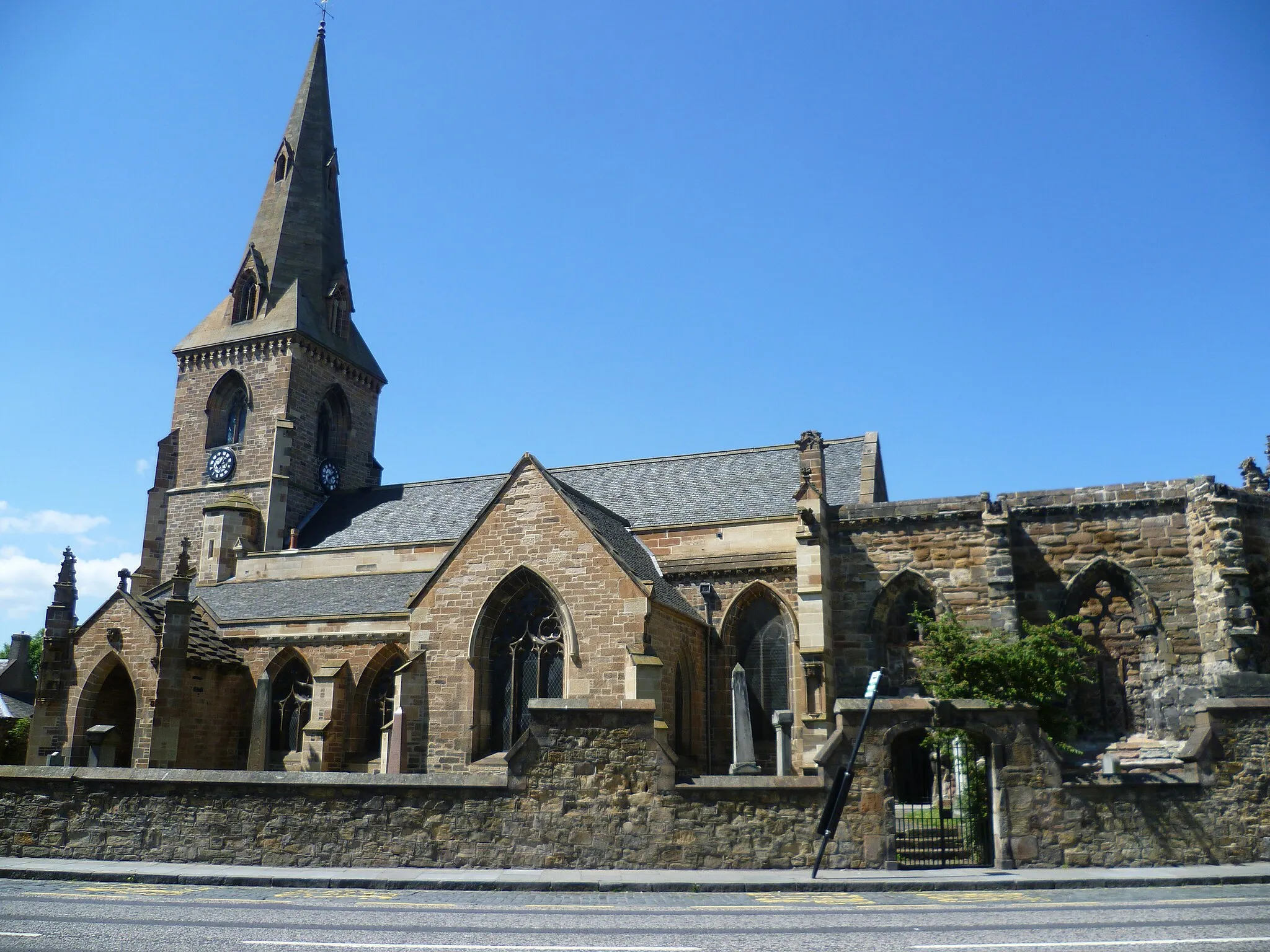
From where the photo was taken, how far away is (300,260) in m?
46.5

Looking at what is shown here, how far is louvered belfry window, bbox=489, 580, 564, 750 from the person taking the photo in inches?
941

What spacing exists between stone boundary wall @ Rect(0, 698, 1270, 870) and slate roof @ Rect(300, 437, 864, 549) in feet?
46.8

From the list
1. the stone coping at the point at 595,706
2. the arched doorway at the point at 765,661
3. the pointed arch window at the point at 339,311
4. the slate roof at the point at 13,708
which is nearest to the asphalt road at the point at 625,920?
the stone coping at the point at 595,706

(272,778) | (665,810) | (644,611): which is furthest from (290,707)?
(665,810)

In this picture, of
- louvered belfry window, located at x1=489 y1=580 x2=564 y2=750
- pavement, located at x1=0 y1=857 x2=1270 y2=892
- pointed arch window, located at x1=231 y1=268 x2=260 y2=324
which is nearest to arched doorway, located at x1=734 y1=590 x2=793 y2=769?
louvered belfry window, located at x1=489 y1=580 x2=564 y2=750

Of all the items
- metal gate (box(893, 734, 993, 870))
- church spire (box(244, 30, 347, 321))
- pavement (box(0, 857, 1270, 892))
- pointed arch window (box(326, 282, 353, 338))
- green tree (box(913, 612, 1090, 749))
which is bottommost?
pavement (box(0, 857, 1270, 892))

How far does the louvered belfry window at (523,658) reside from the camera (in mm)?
23906

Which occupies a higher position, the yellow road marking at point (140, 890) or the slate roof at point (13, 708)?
the slate roof at point (13, 708)

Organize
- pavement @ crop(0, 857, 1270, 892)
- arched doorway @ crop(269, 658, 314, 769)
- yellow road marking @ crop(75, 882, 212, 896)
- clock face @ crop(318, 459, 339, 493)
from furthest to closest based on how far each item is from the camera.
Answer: clock face @ crop(318, 459, 339, 493), arched doorway @ crop(269, 658, 314, 769), pavement @ crop(0, 857, 1270, 892), yellow road marking @ crop(75, 882, 212, 896)

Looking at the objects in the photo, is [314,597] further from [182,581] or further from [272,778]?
[272,778]

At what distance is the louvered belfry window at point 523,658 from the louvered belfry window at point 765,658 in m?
5.25

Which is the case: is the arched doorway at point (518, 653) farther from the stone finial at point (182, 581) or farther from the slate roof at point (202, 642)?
the slate roof at point (202, 642)

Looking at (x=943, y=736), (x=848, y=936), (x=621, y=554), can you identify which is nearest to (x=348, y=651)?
(x=621, y=554)

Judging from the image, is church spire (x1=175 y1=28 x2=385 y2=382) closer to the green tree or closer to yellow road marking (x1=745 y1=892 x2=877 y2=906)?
the green tree
